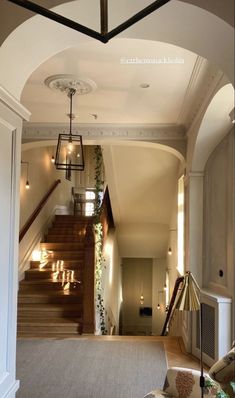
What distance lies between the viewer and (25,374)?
403 centimetres

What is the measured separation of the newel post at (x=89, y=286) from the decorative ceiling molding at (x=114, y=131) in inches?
64.6

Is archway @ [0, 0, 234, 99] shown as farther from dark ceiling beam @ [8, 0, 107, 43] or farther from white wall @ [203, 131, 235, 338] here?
white wall @ [203, 131, 235, 338]

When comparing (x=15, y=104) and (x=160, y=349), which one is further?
(x=160, y=349)

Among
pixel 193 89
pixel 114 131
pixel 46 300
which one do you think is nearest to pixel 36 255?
pixel 46 300

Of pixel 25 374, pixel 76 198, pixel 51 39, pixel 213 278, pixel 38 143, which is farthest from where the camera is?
Result: pixel 76 198

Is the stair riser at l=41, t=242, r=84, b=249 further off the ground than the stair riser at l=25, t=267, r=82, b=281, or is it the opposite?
the stair riser at l=41, t=242, r=84, b=249

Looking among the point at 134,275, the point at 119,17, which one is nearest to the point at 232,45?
the point at 119,17

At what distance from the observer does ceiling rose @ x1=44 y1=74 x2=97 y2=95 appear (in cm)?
367

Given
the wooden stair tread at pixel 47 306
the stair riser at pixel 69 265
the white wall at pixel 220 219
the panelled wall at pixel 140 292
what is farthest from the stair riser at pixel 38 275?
the panelled wall at pixel 140 292

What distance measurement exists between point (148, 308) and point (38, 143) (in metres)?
9.01

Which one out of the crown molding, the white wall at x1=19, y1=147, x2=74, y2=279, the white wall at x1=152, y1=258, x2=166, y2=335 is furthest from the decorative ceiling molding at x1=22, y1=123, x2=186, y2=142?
the white wall at x1=152, y1=258, x2=166, y2=335

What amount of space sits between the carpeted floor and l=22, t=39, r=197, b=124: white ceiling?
10.5ft

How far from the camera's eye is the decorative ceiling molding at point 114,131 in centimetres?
546

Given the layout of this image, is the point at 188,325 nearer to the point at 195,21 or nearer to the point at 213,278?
the point at 213,278
